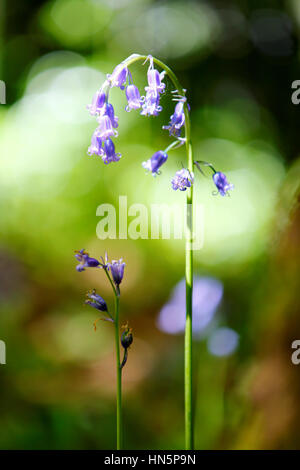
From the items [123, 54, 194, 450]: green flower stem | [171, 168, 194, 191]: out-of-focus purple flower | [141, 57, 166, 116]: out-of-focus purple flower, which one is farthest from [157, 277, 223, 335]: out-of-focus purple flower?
[141, 57, 166, 116]: out-of-focus purple flower

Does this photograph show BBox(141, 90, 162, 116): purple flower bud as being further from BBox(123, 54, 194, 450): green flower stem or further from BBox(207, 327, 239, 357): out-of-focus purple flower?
BBox(207, 327, 239, 357): out-of-focus purple flower

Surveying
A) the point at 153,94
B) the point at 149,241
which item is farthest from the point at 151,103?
the point at 149,241

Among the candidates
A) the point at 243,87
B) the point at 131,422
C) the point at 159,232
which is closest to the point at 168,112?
the point at 243,87

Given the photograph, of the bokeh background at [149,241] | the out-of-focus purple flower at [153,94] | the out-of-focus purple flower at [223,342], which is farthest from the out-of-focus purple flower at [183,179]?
the out-of-focus purple flower at [223,342]

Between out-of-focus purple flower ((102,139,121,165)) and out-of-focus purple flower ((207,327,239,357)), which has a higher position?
out-of-focus purple flower ((102,139,121,165))
